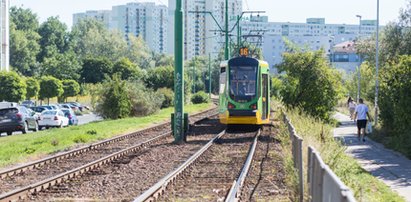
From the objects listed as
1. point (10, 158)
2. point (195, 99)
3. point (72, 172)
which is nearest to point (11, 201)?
point (72, 172)

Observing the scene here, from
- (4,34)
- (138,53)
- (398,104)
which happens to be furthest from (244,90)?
(138,53)

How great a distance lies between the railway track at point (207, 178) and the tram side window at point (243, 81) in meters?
5.94

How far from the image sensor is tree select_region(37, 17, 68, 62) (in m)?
137

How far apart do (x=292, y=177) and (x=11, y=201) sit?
4678mm

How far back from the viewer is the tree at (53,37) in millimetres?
137250

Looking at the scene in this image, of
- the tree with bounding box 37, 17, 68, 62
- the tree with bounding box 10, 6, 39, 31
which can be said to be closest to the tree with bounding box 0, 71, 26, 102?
the tree with bounding box 37, 17, 68, 62

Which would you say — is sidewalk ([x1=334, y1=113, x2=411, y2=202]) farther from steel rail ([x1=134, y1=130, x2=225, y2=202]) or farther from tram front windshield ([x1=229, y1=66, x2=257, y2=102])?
tram front windshield ([x1=229, y1=66, x2=257, y2=102])

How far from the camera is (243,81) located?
28156 millimetres

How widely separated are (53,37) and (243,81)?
11793cm

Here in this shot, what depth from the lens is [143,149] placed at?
71.7 ft

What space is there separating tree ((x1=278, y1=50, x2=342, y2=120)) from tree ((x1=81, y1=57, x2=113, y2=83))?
71052 mm

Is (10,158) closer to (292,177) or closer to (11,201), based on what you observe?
(11,201)

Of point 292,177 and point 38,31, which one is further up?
point 38,31

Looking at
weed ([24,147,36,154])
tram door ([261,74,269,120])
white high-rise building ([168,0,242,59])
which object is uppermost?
white high-rise building ([168,0,242,59])
